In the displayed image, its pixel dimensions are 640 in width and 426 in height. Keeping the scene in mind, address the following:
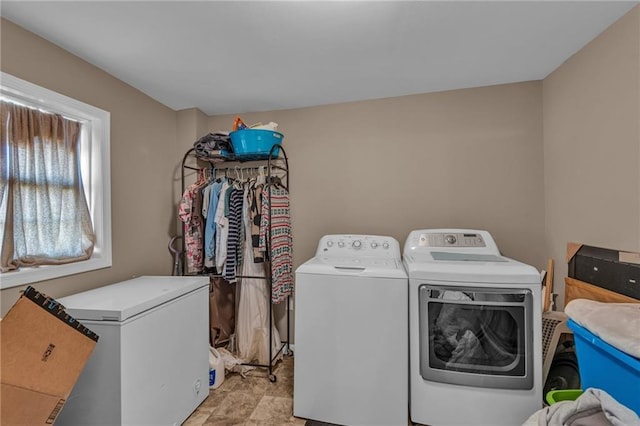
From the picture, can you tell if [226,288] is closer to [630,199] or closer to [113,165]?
[113,165]

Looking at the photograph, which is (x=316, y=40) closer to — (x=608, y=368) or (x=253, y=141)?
(x=253, y=141)

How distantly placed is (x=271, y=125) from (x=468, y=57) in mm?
1526

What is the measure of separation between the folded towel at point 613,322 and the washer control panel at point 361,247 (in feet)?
3.51

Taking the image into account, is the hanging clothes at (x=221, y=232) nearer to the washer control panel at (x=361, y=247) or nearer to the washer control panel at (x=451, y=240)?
the washer control panel at (x=361, y=247)

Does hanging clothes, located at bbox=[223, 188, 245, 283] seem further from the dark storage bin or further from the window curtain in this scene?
the dark storage bin

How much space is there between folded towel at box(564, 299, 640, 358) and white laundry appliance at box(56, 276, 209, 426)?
2.04 m

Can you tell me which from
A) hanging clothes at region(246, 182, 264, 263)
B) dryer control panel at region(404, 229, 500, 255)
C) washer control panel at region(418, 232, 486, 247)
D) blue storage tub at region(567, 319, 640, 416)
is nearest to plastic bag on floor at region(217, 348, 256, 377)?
hanging clothes at region(246, 182, 264, 263)

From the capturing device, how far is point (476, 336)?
165 cm

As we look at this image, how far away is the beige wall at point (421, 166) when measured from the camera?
7.36 feet

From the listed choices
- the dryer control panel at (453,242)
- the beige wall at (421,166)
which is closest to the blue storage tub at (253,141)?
the beige wall at (421,166)

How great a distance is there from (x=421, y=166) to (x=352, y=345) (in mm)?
1551

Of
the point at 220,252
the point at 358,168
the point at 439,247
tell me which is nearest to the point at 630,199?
the point at 439,247

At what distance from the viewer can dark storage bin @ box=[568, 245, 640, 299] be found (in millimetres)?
1458

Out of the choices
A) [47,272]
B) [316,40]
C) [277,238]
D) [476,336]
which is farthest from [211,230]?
[476,336]
